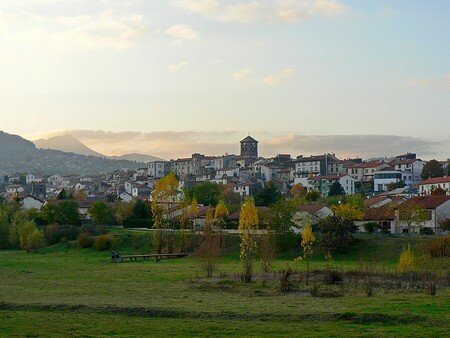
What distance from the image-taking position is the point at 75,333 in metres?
23.6

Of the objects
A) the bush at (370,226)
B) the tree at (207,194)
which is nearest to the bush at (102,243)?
the bush at (370,226)

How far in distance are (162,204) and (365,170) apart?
88.4 metres

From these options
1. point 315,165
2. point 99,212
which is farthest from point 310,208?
point 315,165

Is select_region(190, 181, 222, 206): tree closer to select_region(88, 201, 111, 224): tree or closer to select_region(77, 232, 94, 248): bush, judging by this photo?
select_region(88, 201, 111, 224): tree

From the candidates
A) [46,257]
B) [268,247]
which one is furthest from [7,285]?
[46,257]

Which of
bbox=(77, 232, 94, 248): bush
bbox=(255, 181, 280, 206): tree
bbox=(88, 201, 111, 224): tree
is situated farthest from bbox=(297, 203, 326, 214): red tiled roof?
bbox=(88, 201, 111, 224): tree

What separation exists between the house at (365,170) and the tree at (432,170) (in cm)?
1058

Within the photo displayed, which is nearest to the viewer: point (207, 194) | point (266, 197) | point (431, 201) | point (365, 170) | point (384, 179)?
point (431, 201)

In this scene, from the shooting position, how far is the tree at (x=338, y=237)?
65812mm

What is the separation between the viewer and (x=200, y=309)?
28953 millimetres

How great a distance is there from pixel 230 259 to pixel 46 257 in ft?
61.6

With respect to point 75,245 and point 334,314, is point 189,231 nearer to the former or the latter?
point 75,245

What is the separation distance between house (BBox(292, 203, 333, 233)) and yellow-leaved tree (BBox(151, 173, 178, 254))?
43.7 feet

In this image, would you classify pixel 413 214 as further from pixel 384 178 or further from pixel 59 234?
pixel 384 178
